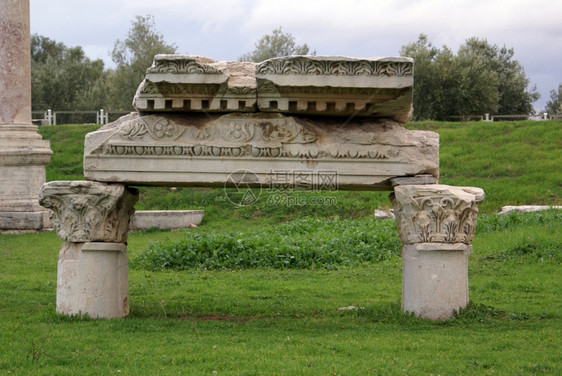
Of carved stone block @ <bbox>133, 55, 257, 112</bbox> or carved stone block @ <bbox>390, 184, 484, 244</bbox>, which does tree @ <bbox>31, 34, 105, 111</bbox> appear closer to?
carved stone block @ <bbox>133, 55, 257, 112</bbox>

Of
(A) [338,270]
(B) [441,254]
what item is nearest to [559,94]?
(A) [338,270]

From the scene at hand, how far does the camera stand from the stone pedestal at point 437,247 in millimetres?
6379

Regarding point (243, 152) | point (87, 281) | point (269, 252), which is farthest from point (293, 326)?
point (269, 252)

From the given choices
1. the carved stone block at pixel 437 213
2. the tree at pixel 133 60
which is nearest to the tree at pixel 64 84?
the tree at pixel 133 60

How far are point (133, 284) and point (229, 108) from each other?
3.72m

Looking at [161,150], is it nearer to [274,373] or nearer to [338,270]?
[274,373]

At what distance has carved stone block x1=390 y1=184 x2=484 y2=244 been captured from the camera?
6395 mm

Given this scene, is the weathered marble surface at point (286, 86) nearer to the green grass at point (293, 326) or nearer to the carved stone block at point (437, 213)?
the carved stone block at point (437, 213)

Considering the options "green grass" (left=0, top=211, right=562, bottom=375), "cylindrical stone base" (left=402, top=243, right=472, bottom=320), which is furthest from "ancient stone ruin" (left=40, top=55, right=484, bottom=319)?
"green grass" (left=0, top=211, right=562, bottom=375)

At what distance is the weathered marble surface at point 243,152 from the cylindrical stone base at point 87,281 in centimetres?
71

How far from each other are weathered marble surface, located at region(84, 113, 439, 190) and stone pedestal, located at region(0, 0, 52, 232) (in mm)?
9178

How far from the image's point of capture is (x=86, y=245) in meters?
6.58

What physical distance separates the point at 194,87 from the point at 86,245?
1840 millimetres

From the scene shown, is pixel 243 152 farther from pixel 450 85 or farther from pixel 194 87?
pixel 450 85
